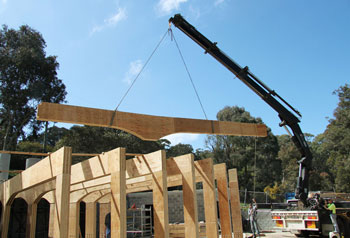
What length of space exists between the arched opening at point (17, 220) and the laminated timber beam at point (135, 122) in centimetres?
937

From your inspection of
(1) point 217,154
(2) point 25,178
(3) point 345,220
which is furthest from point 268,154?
(2) point 25,178

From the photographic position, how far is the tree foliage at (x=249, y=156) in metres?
33.0

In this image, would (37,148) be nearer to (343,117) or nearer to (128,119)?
(128,119)

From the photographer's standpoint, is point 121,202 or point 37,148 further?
point 37,148

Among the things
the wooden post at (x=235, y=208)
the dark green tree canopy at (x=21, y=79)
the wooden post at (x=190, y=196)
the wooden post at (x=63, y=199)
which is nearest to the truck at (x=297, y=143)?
the wooden post at (x=235, y=208)

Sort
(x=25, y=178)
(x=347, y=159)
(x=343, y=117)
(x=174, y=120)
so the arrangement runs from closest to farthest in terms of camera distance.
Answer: (x=174, y=120), (x=25, y=178), (x=347, y=159), (x=343, y=117)

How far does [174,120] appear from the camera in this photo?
19.0ft

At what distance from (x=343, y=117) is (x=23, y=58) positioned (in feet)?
103

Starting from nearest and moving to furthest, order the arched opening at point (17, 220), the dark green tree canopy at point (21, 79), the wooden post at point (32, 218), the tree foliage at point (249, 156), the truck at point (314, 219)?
1. the truck at point (314, 219)
2. the wooden post at point (32, 218)
3. the arched opening at point (17, 220)
4. the dark green tree canopy at point (21, 79)
5. the tree foliage at point (249, 156)

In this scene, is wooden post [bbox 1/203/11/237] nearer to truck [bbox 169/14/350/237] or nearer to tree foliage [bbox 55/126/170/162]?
truck [bbox 169/14/350/237]

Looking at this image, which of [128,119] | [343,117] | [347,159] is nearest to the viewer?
[128,119]

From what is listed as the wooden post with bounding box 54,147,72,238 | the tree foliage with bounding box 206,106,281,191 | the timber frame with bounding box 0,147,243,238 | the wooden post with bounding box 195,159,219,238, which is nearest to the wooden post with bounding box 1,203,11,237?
the timber frame with bounding box 0,147,243,238

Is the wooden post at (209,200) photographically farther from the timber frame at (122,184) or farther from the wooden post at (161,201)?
the wooden post at (161,201)

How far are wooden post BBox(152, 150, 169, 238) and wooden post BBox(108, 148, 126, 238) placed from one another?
0.98 meters
